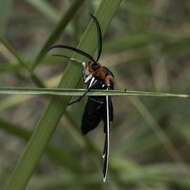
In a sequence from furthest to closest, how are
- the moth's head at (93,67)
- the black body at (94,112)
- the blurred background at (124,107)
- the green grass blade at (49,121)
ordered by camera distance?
1. the blurred background at (124,107)
2. the black body at (94,112)
3. the moth's head at (93,67)
4. the green grass blade at (49,121)

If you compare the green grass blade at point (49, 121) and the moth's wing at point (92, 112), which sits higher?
the moth's wing at point (92, 112)

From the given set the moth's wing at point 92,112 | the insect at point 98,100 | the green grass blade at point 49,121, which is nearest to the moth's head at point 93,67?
the insect at point 98,100

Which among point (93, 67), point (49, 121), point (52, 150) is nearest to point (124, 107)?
point (52, 150)

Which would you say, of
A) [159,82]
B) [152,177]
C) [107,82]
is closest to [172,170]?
[152,177]

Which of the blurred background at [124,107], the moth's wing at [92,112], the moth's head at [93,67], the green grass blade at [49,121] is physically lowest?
the green grass blade at [49,121]

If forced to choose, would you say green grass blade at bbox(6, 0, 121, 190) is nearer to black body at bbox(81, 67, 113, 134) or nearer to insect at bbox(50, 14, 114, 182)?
insect at bbox(50, 14, 114, 182)

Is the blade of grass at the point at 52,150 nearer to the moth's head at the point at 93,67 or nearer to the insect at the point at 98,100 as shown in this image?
the insect at the point at 98,100

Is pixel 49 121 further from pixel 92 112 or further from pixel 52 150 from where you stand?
pixel 52 150

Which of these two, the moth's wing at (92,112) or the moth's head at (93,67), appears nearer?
the moth's head at (93,67)
